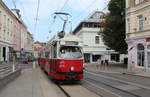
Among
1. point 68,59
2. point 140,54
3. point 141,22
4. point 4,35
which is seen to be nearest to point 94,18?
point 4,35

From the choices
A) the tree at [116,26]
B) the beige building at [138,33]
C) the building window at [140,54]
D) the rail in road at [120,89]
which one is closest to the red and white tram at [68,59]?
the rail in road at [120,89]

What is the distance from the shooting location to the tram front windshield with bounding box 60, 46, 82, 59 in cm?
1742

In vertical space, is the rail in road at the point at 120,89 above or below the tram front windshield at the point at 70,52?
below

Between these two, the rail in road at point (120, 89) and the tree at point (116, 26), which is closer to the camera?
the rail in road at point (120, 89)

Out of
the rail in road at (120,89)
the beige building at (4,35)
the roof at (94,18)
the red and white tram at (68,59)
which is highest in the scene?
the roof at (94,18)

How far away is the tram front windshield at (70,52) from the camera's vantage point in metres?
17.4

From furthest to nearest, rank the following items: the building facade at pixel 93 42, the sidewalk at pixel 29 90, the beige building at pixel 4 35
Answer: the building facade at pixel 93 42 → the beige building at pixel 4 35 → the sidewalk at pixel 29 90

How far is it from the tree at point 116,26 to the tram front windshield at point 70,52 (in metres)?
27.7

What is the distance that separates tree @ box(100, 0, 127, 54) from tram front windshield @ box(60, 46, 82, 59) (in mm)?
27720

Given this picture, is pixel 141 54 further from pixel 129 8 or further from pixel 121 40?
pixel 121 40

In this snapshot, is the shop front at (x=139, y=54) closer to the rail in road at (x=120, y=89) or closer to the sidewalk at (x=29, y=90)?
the rail in road at (x=120, y=89)

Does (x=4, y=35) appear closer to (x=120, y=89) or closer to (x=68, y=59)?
(x=68, y=59)

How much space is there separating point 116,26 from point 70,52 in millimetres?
28709

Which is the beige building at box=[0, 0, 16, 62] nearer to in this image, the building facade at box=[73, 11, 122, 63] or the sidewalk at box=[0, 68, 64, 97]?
the building facade at box=[73, 11, 122, 63]
